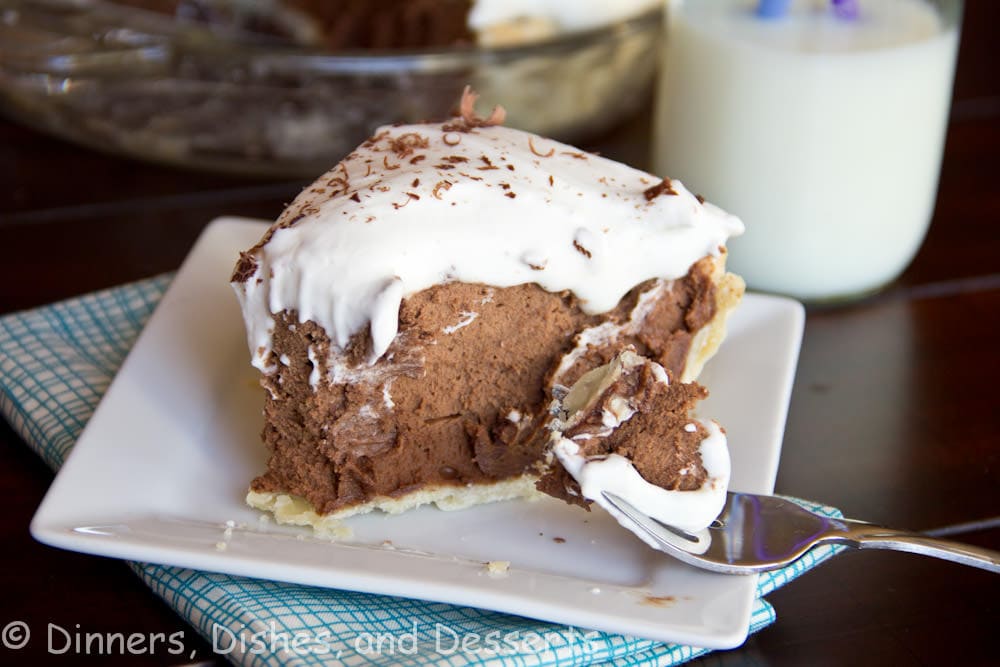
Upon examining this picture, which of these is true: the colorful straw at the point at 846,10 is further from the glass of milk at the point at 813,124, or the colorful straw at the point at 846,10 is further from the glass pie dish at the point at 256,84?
the glass pie dish at the point at 256,84

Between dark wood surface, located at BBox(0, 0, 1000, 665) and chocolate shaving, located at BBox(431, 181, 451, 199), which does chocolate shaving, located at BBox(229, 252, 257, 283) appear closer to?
chocolate shaving, located at BBox(431, 181, 451, 199)

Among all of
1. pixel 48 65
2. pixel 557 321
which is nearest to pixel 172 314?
pixel 557 321

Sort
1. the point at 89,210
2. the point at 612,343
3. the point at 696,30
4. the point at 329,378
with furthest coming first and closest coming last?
the point at 89,210
the point at 696,30
the point at 612,343
the point at 329,378

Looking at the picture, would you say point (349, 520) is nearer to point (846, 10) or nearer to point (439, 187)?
point (439, 187)

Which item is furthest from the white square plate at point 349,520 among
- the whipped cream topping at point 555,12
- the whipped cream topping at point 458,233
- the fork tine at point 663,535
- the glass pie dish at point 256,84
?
the whipped cream topping at point 555,12

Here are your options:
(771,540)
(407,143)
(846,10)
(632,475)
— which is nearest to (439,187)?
(407,143)

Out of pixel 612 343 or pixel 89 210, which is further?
pixel 89 210

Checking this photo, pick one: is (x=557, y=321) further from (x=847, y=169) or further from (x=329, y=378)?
(x=847, y=169)
